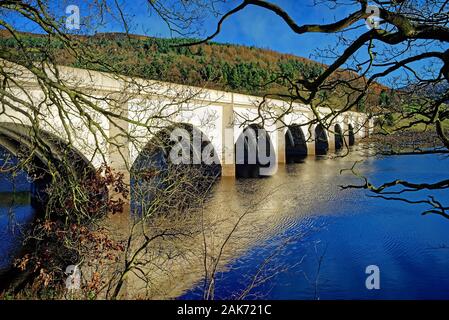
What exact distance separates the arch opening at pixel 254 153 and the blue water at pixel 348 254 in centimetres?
929

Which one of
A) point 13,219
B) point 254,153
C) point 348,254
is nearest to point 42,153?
point 13,219

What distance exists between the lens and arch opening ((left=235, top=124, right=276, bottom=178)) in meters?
23.6

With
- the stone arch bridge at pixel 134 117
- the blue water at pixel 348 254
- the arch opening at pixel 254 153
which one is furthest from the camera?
the arch opening at pixel 254 153

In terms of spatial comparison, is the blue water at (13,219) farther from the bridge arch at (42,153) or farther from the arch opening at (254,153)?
the arch opening at (254,153)

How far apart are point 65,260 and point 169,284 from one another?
65.9 inches

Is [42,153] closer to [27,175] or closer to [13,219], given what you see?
[27,175]

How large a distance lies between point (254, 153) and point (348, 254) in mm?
17897

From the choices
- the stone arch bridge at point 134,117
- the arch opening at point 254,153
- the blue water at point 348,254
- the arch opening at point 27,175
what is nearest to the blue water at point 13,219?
the arch opening at point 27,175

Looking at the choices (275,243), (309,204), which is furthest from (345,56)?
(309,204)

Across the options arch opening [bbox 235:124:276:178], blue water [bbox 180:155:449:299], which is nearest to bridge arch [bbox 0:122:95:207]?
blue water [bbox 180:155:449:299]

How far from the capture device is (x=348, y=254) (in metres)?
8.41

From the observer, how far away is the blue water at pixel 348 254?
6.73 m
